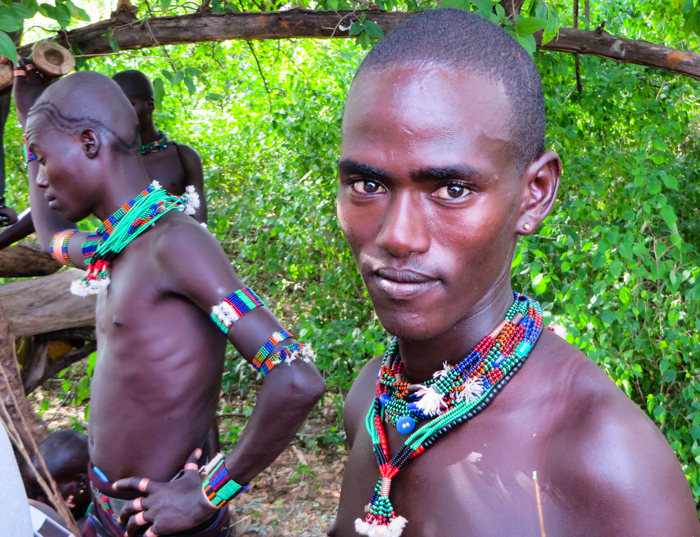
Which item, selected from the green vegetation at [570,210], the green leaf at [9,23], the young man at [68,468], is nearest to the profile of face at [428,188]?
the green leaf at [9,23]

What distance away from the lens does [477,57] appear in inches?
41.3

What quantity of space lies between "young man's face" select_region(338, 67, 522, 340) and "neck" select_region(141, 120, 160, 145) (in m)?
3.42

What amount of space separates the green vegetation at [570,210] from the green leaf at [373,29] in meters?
0.20

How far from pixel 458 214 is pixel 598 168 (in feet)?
10.7

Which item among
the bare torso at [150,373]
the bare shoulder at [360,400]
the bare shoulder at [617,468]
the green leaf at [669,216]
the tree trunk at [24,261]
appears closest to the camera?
the bare shoulder at [617,468]

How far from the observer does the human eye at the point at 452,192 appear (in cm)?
104

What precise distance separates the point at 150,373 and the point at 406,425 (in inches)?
49.7

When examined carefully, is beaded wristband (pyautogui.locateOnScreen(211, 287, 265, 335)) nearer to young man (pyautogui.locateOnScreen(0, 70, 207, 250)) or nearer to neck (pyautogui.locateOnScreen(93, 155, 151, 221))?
neck (pyautogui.locateOnScreen(93, 155, 151, 221))

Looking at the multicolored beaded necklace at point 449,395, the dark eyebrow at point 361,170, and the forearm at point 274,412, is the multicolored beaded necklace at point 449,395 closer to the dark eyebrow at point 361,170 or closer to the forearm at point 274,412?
the dark eyebrow at point 361,170

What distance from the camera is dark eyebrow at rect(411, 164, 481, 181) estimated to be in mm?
1008

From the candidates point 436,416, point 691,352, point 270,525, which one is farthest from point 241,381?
point 436,416

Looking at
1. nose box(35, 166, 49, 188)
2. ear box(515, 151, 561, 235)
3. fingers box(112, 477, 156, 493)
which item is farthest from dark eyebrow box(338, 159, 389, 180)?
nose box(35, 166, 49, 188)

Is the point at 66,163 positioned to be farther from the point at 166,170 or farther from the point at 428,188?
the point at 166,170

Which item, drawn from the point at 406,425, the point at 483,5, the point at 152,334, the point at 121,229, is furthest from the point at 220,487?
the point at 483,5
